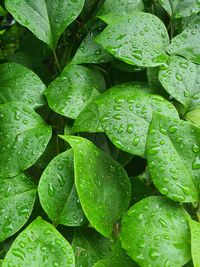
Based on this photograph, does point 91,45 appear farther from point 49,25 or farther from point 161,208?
point 161,208

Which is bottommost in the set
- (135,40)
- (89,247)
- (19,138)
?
(89,247)

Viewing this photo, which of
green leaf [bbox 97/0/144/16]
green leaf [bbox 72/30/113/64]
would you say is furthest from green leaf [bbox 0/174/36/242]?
green leaf [bbox 97/0/144/16]

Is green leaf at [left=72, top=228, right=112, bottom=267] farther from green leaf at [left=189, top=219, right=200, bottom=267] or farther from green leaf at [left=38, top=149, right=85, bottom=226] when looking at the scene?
green leaf at [left=189, top=219, right=200, bottom=267]

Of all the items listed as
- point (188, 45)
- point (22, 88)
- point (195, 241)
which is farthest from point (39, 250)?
point (188, 45)

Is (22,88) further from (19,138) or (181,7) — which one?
(181,7)

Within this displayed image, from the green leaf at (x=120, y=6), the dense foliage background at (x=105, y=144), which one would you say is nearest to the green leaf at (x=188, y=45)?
the dense foliage background at (x=105, y=144)

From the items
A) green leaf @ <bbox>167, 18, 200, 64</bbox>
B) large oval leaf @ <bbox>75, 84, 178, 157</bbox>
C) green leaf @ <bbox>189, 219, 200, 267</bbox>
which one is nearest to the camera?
green leaf @ <bbox>189, 219, 200, 267</bbox>

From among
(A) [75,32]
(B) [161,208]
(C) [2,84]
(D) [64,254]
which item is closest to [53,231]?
(D) [64,254]
